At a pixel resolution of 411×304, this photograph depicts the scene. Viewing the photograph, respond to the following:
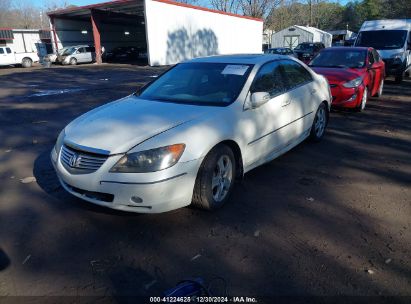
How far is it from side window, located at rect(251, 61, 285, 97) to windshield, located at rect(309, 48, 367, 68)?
190 inches

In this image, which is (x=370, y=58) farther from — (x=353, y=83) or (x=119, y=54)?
(x=119, y=54)

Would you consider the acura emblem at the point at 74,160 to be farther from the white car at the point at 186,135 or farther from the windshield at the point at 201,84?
the windshield at the point at 201,84

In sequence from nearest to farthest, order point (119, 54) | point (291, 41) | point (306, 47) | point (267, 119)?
point (267, 119) < point (306, 47) < point (119, 54) < point (291, 41)

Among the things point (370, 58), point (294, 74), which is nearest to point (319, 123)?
point (294, 74)

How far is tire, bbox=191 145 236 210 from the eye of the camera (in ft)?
11.3

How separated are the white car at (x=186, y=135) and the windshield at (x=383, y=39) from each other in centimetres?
1131

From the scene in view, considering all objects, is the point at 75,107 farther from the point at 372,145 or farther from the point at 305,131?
the point at 372,145

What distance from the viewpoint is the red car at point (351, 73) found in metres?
8.03

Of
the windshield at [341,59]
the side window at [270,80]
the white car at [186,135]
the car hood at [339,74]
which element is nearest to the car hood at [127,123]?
the white car at [186,135]

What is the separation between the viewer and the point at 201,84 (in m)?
4.46

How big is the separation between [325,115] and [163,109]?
344 centimetres

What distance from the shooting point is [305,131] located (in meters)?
5.48

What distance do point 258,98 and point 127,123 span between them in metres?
1.48

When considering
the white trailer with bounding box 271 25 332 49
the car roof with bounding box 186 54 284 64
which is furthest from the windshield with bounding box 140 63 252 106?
the white trailer with bounding box 271 25 332 49
